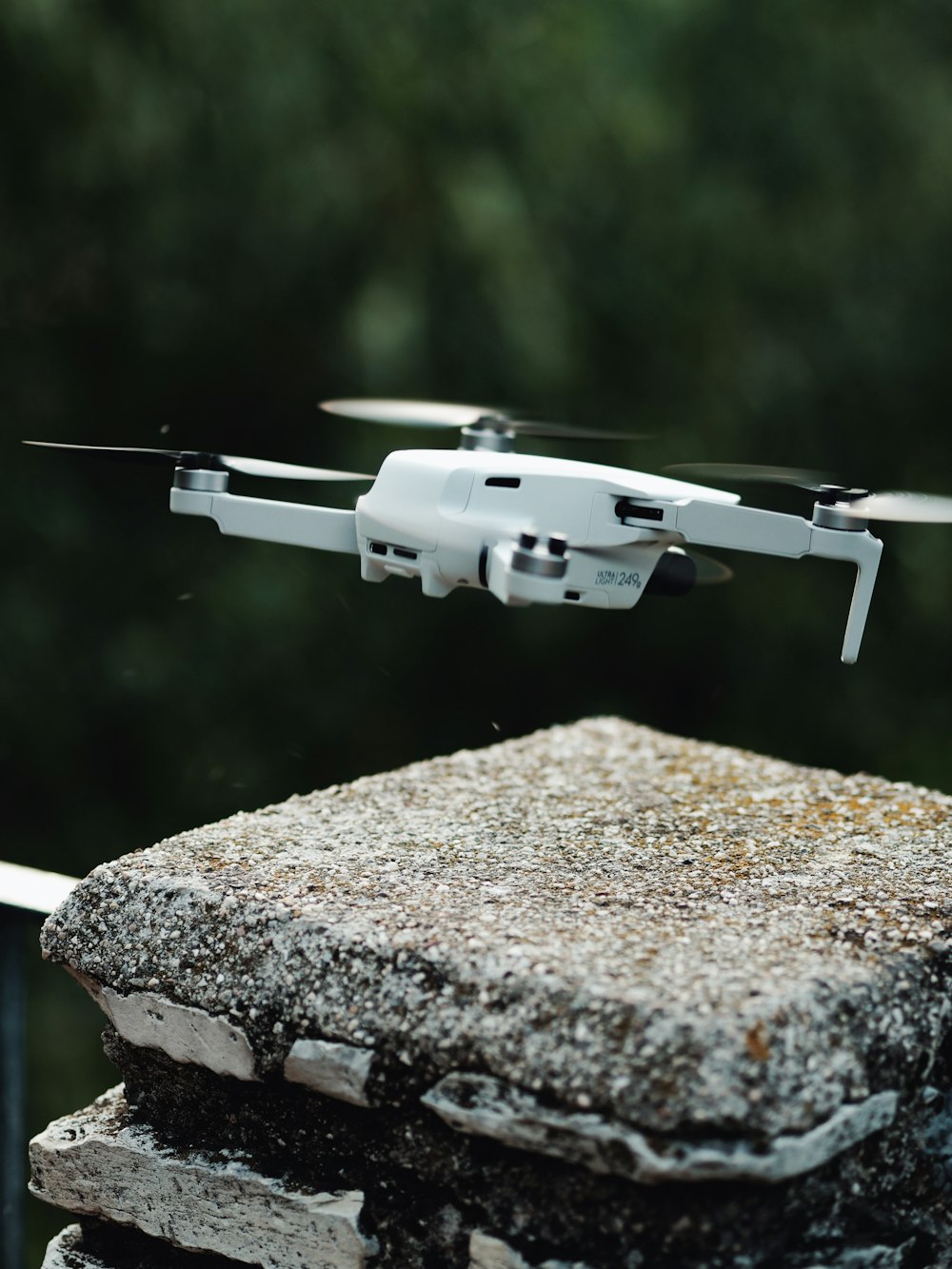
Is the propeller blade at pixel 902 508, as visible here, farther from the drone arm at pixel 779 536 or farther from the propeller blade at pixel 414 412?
the propeller blade at pixel 414 412

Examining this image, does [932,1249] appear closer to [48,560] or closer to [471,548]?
[471,548]

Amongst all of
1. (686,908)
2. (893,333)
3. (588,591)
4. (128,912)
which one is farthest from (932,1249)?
(893,333)

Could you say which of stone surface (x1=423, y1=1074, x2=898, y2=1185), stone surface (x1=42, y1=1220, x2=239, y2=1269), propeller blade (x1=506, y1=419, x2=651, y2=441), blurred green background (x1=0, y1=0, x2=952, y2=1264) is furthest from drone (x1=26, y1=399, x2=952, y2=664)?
blurred green background (x1=0, y1=0, x2=952, y2=1264)

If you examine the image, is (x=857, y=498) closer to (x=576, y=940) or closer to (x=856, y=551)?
(x=856, y=551)

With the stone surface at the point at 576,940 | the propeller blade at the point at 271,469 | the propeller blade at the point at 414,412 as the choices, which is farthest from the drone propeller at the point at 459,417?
the stone surface at the point at 576,940

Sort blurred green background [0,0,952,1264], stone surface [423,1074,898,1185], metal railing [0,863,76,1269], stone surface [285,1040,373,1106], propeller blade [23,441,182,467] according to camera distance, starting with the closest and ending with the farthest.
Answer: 1. stone surface [423,1074,898,1185]
2. stone surface [285,1040,373,1106]
3. propeller blade [23,441,182,467]
4. metal railing [0,863,76,1269]
5. blurred green background [0,0,952,1264]

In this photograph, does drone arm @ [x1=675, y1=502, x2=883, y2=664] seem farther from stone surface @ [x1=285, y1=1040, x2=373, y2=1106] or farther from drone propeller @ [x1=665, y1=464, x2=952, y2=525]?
stone surface @ [x1=285, y1=1040, x2=373, y2=1106]
